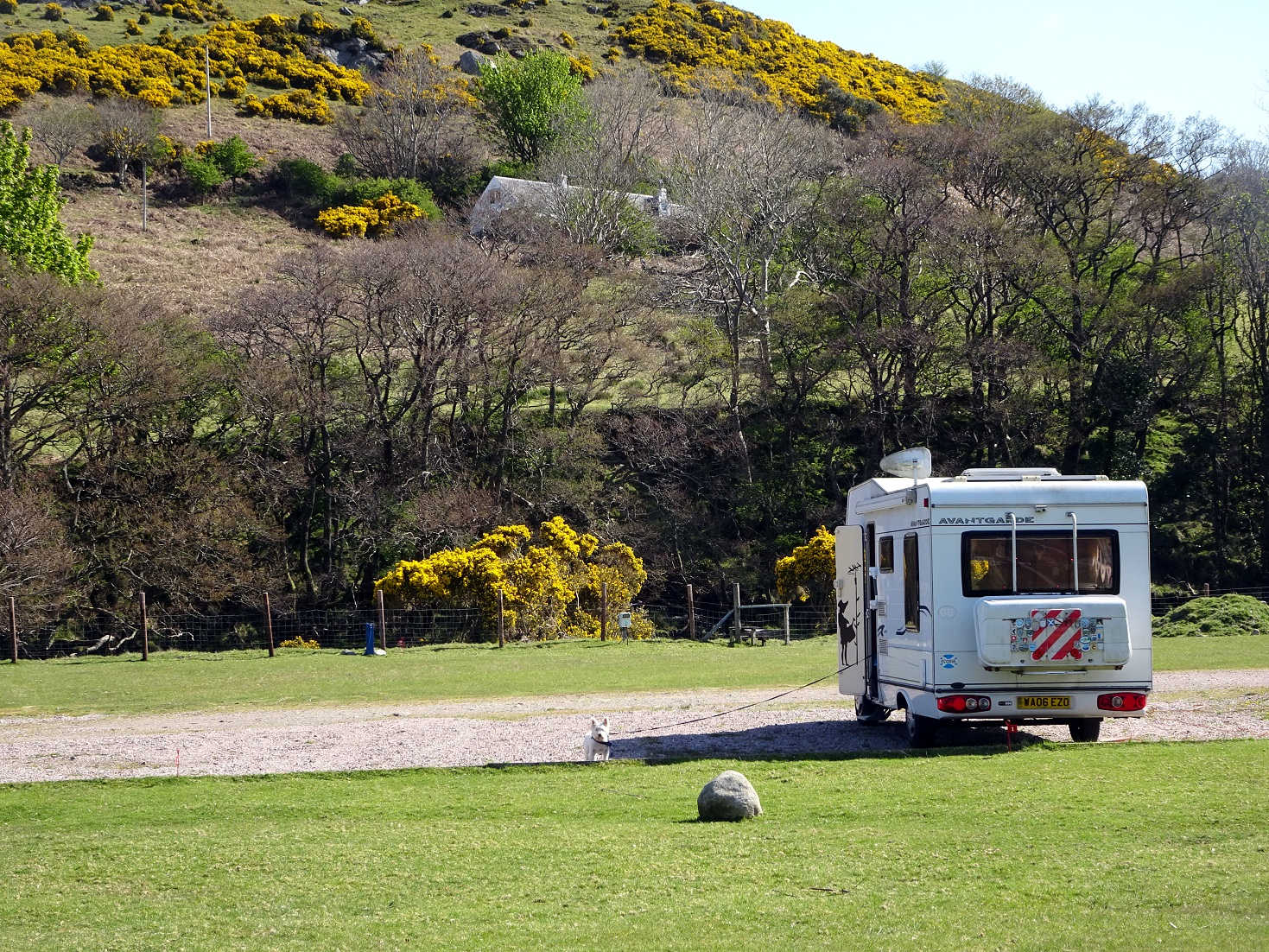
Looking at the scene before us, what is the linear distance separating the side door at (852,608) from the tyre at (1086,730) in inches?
98.9

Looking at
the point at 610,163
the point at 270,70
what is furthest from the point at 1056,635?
the point at 270,70

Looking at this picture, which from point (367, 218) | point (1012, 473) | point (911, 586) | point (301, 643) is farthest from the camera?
point (367, 218)

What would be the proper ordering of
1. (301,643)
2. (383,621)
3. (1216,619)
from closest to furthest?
(1216,619) < (383,621) < (301,643)

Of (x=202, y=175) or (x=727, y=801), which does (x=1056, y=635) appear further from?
(x=202, y=175)

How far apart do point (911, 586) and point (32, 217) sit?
45891 millimetres

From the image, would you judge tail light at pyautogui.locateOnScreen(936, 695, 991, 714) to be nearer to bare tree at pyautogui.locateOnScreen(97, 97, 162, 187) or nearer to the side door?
the side door

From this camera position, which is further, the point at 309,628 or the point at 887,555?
the point at 309,628

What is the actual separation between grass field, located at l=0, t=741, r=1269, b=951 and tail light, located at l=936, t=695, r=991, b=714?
0.89 meters

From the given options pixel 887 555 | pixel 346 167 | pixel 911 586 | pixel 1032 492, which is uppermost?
pixel 346 167

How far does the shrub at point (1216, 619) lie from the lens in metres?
29.5

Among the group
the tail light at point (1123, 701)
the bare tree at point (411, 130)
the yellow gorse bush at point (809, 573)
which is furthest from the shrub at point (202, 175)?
the tail light at point (1123, 701)

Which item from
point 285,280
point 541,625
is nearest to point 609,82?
point 285,280

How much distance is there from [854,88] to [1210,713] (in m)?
110

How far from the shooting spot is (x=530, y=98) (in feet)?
305
